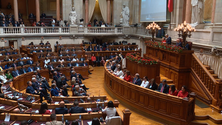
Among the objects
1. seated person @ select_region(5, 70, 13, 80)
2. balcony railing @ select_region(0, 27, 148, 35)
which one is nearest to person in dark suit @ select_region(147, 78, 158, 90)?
seated person @ select_region(5, 70, 13, 80)

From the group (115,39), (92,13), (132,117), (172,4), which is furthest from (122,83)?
(92,13)

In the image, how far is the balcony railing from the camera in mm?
17812

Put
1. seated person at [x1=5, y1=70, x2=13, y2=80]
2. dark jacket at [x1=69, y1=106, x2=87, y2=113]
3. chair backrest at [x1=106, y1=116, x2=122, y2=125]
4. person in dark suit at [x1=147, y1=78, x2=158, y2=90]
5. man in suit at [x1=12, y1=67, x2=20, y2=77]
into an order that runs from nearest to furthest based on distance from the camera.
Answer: chair backrest at [x1=106, y1=116, x2=122, y2=125] < dark jacket at [x1=69, y1=106, x2=87, y2=113] < person in dark suit at [x1=147, y1=78, x2=158, y2=90] < seated person at [x1=5, y1=70, x2=13, y2=80] < man in suit at [x1=12, y1=67, x2=20, y2=77]

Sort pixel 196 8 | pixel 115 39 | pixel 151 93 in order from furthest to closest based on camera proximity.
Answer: pixel 115 39
pixel 196 8
pixel 151 93

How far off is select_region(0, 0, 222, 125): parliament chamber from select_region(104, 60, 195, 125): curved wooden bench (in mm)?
31

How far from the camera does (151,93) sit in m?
7.10

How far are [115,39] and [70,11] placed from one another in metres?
5.32

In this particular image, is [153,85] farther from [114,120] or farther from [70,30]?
[70,30]

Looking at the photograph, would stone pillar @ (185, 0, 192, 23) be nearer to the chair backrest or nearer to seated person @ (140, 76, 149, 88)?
seated person @ (140, 76, 149, 88)

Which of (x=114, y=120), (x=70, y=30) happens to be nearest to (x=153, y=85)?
(x=114, y=120)

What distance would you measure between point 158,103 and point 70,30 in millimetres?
14516

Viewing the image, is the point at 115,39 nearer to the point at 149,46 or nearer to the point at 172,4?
the point at 172,4

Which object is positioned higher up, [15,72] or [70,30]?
[70,30]

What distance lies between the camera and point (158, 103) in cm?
697
